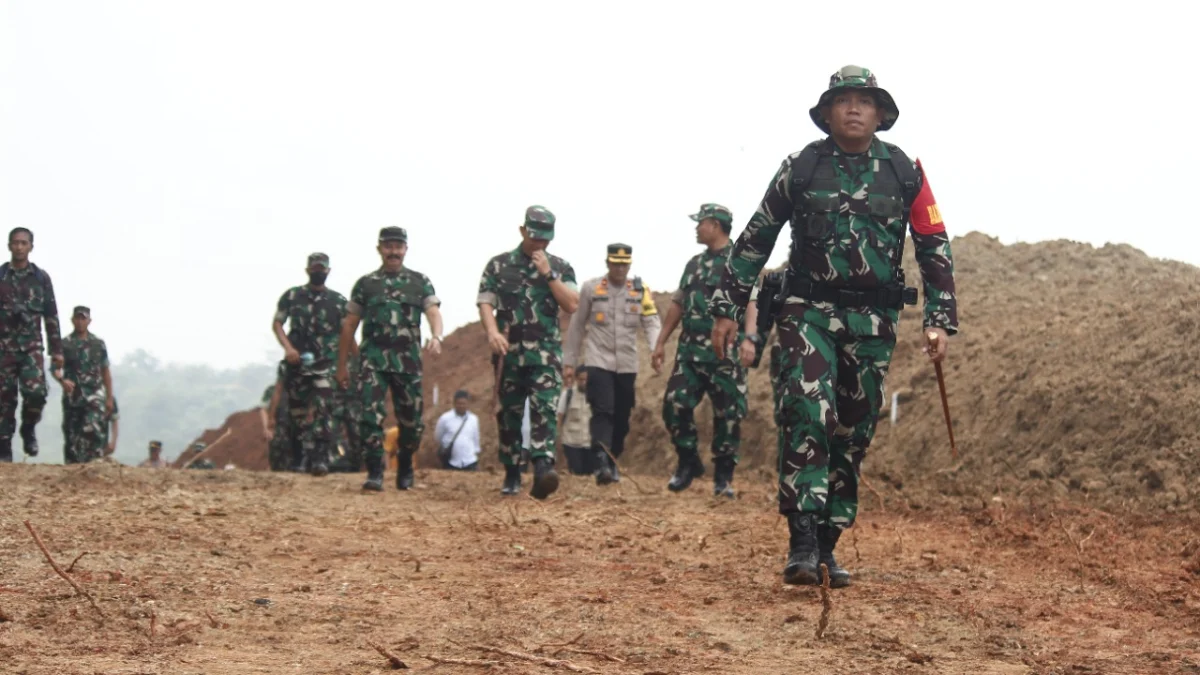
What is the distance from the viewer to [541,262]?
35.6ft

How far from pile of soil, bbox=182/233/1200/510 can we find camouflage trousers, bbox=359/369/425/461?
4.24 meters

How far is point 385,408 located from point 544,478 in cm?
157

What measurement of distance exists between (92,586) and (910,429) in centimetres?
1206

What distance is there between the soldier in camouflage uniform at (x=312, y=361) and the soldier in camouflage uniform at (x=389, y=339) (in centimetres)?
278

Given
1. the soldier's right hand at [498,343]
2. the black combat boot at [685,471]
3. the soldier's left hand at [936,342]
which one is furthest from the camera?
the black combat boot at [685,471]

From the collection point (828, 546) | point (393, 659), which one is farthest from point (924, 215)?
point (393, 659)

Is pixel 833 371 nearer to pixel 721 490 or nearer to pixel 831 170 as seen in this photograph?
pixel 831 170

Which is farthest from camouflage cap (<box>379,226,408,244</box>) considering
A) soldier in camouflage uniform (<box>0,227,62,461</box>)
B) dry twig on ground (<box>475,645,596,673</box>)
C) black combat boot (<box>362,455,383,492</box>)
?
dry twig on ground (<box>475,645,596,673</box>)

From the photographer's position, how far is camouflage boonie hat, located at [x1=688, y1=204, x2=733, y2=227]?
1101 centimetres

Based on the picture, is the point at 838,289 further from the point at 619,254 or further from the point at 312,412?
the point at 312,412

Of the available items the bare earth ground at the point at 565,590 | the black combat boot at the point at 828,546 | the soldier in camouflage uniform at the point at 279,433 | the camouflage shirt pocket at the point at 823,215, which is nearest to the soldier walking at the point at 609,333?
the bare earth ground at the point at 565,590

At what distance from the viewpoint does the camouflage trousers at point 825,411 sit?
6.30 metres

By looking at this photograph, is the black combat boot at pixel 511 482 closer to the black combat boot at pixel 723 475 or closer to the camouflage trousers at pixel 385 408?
the camouflage trousers at pixel 385 408

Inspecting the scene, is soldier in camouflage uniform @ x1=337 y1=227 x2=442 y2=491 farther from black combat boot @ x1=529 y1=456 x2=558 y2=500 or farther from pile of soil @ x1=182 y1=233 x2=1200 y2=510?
pile of soil @ x1=182 y1=233 x2=1200 y2=510
